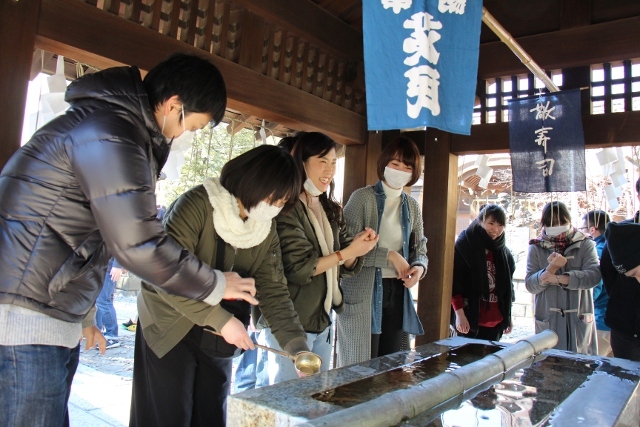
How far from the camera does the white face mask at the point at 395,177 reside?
4074 millimetres

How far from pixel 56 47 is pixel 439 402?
2.90 metres

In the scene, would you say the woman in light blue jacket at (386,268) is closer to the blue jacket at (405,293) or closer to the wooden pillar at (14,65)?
the blue jacket at (405,293)

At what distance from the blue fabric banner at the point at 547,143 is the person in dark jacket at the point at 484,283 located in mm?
681

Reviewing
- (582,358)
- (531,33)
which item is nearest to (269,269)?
(582,358)

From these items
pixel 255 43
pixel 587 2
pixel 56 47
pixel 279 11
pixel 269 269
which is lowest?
pixel 269 269

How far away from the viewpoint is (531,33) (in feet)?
16.6

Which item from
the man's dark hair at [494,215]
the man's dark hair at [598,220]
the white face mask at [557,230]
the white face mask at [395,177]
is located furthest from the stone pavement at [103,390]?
the man's dark hair at [598,220]

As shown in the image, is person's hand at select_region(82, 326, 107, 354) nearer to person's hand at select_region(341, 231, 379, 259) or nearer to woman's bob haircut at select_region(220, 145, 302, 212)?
woman's bob haircut at select_region(220, 145, 302, 212)

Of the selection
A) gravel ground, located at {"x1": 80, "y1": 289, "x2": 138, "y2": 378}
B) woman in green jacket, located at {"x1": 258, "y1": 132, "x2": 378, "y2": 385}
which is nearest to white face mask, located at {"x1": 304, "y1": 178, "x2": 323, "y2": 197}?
woman in green jacket, located at {"x1": 258, "y1": 132, "x2": 378, "y2": 385}

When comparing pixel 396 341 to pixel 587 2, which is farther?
pixel 587 2

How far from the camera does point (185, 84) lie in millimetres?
2084

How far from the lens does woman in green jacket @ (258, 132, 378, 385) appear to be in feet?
10.3

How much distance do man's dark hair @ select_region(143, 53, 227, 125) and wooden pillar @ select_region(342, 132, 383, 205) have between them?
334cm

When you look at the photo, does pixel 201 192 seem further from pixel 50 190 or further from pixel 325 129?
pixel 325 129
